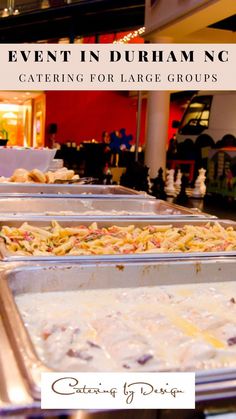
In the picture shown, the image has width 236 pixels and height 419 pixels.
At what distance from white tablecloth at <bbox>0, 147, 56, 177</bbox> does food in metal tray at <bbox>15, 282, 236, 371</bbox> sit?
1.88 metres

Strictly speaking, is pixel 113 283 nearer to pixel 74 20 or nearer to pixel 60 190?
pixel 60 190

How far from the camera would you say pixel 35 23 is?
28.9ft

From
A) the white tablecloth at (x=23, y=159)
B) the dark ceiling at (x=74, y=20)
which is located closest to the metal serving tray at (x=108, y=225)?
the white tablecloth at (x=23, y=159)

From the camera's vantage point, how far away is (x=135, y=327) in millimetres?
802

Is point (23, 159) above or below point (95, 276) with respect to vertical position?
above

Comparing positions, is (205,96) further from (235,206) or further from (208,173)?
(235,206)

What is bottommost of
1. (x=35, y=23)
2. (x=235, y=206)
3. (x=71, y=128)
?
(x=235, y=206)

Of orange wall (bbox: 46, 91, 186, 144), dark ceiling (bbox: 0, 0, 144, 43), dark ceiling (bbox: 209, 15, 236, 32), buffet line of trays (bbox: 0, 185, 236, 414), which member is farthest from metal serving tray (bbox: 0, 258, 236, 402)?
orange wall (bbox: 46, 91, 186, 144)

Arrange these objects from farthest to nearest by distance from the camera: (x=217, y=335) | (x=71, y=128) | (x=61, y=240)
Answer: (x=71, y=128)
(x=61, y=240)
(x=217, y=335)

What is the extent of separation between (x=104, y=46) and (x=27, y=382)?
115 inches

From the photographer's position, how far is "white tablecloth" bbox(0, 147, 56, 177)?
2.75 meters

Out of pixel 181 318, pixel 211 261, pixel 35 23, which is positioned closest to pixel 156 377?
pixel 181 318

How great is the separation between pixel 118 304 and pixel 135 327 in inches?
5.0

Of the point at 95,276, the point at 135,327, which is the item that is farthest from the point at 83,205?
the point at 135,327
